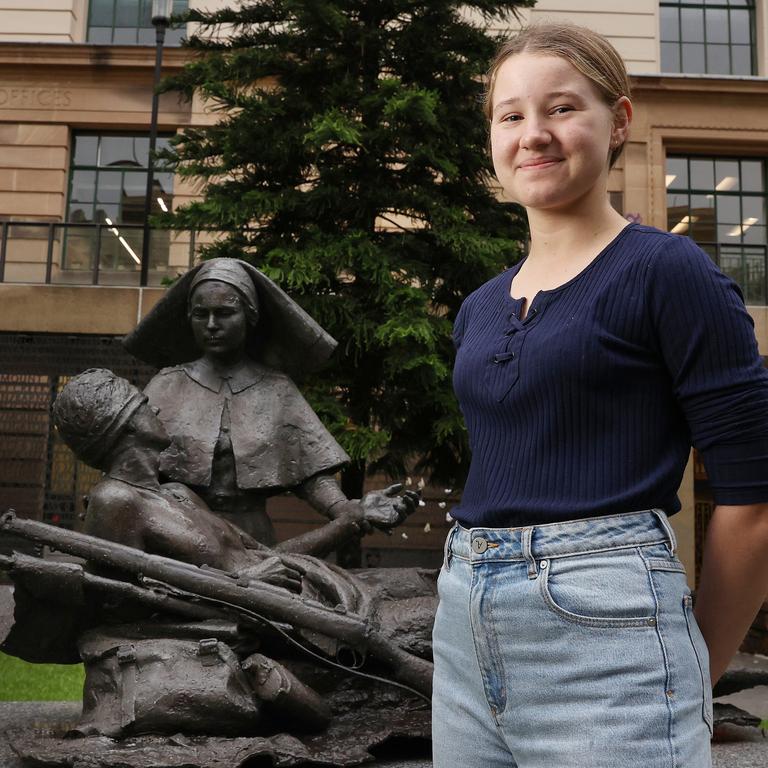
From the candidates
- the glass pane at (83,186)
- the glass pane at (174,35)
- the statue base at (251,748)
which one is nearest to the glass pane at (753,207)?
the glass pane at (174,35)

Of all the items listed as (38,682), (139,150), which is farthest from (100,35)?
(38,682)

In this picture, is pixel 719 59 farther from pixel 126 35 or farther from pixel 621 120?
pixel 621 120

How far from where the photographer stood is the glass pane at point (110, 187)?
57.6 feet

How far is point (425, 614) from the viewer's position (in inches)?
156

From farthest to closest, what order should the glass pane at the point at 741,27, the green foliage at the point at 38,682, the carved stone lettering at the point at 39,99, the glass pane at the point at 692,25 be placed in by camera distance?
1. the glass pane at the point at 741,27
2. the glass pane at the point at 692,25
3. the carved stone lettering at the point at 39,99
4. the green foliage at the point at 38,682

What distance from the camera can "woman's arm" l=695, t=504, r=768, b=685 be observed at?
4.00ft

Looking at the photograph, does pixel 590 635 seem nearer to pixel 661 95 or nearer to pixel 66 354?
pixel 66 354

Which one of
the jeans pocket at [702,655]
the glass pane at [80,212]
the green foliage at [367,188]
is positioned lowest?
the jeans pocket at [702,655]

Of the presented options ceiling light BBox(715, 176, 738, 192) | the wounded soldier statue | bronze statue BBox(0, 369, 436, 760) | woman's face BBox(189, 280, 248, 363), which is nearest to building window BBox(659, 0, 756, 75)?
ceiling light BBox(715, 176, 738, 192)

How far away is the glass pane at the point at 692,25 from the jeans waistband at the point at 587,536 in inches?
774

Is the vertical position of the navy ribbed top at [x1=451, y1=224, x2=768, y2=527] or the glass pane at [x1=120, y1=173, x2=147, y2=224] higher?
the glass pane at [x1=120, y1=173, x2=147, y2=224]

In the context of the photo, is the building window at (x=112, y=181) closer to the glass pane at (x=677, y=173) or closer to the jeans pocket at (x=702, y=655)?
the glass pane at (x=677, y=173)

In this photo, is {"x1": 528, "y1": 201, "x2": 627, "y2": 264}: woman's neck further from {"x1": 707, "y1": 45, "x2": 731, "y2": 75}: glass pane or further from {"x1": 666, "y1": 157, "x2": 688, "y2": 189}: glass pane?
{"x1": 707, "y1": 45, "x2": 731, "y2": 75}: glass pane

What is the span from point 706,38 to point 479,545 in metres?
19.8
